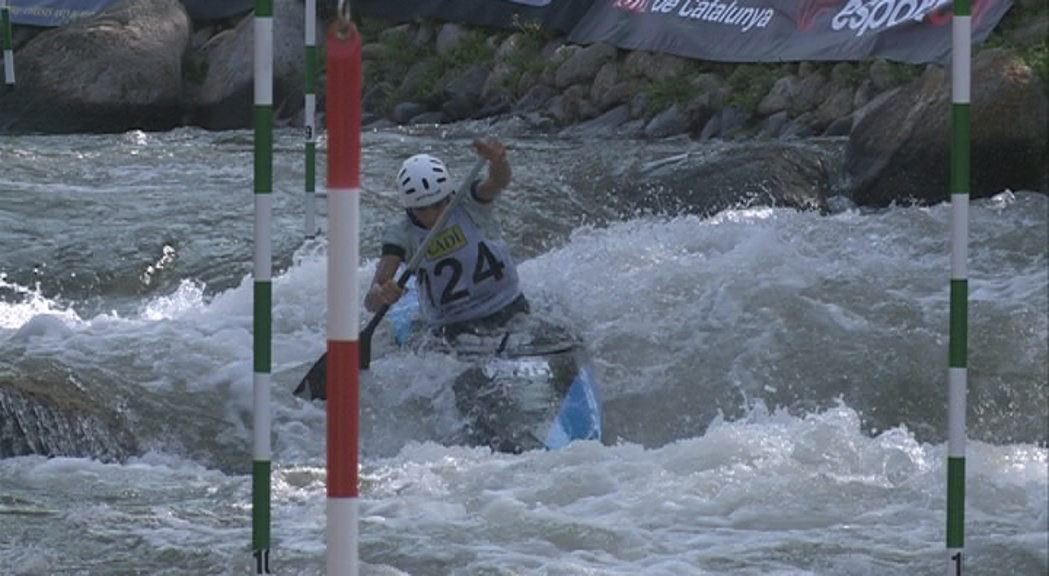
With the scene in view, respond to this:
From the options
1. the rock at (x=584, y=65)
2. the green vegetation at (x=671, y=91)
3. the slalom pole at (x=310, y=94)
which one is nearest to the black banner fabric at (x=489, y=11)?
the rock at (x=584, y=65)

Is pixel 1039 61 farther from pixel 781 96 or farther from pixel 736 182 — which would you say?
pixel 781 96

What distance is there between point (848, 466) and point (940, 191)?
4404 millimetres

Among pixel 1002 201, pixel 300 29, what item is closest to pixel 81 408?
pixel 1002 201

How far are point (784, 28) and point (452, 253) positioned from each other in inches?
231

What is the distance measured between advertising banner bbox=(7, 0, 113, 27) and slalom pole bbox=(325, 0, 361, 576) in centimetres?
1353

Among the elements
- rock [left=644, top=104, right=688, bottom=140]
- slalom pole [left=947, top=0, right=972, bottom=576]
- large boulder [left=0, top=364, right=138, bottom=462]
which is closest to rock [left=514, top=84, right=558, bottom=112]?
rock [left=644, top=104, right=688, bottom=140]

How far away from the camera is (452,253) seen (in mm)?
7320

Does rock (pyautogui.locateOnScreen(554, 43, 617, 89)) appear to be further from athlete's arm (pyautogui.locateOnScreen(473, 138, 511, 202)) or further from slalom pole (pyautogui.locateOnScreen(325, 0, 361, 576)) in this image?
slalom pole (pyautogui.locateOnScreen(325, 0, 361, 576))

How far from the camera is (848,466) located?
6.04 m

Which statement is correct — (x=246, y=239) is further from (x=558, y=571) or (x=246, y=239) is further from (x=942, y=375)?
(x=558, y=571)

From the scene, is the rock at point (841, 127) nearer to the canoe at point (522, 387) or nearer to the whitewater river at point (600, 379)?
the whitewater river at point (600, 379)

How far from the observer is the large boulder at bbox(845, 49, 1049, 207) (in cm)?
977

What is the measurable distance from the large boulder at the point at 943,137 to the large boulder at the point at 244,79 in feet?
17.1

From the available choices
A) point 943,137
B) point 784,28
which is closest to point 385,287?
point 943,137
